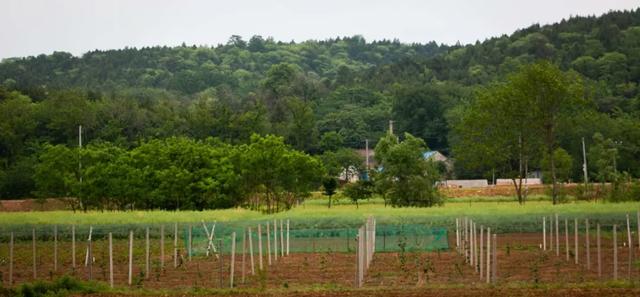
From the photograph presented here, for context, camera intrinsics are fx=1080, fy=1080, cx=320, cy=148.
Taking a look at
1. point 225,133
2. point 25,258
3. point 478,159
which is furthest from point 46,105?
point 25,258

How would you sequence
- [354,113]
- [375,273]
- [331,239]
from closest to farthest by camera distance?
[375,273], [331,239], [354,113]

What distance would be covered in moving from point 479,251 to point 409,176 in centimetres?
3646

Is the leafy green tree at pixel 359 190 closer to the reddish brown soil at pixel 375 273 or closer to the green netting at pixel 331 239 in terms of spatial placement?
the green netting at pixel 331 239

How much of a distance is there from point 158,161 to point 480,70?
97512 mm

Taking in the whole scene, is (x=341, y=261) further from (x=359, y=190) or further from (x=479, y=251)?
(x=359, y=190)

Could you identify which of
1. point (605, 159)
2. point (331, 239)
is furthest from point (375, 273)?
point (605, 159)

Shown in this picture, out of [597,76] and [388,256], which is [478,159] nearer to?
[388,256]

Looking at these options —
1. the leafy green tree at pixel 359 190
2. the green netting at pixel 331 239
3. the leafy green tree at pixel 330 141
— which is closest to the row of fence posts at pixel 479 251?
the green netting at pixel 331 239

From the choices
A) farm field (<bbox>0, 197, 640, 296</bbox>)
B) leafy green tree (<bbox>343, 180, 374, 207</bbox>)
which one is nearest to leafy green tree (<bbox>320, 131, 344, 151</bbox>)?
leafy green tree (<bbox>343, 180, 374, 207</bbox>)

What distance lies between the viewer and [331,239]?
5450 centimetres

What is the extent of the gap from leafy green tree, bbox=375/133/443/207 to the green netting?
20846mm

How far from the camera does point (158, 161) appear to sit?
8206cm

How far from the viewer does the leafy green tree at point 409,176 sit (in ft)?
257

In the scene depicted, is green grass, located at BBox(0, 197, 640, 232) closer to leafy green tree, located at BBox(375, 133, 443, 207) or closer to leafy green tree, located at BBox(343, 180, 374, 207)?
leafy green tree, located at BBox(375, 133, 443, 207)
